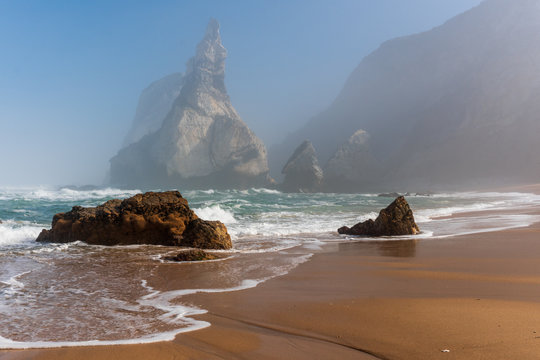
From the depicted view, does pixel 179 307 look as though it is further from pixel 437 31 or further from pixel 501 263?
pixel 437 31

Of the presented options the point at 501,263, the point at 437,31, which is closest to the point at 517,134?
the point at 437,31

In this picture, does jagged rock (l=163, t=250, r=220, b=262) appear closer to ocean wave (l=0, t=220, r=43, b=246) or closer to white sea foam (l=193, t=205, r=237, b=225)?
ocean wave (l=0, t=220, r=43, b=246)

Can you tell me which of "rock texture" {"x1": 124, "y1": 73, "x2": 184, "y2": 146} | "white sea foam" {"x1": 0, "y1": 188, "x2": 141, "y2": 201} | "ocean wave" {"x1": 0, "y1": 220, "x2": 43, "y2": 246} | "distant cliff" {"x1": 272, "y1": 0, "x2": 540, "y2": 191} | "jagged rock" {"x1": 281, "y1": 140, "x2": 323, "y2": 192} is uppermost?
"rock texture" {"x1": 124, "y1": 73, "x2": 184, "y2": 146}

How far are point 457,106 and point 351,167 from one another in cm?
2422

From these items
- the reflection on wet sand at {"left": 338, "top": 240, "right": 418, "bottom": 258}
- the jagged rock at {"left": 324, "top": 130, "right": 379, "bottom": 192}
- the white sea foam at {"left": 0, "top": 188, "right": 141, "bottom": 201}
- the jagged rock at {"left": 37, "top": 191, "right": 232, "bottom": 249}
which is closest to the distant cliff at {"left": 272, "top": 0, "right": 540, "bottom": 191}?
the jagged rock at {"left": 324, "top": 130, "right": 379, "bottom": 192}

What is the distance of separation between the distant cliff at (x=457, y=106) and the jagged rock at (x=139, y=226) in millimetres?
59075

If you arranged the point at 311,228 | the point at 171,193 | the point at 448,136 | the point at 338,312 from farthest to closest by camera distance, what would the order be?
the point at 448,136 < the point at 311,228 < the point at 171,193 < the point at 338,312

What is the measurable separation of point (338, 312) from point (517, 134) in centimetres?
6897

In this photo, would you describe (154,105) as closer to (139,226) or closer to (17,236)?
(17,236)

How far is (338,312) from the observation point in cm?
327

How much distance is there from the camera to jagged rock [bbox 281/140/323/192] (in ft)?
217

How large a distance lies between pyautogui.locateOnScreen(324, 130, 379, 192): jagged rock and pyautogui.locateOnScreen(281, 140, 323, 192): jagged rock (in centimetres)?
513

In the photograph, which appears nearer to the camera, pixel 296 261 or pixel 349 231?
pixel 296 261

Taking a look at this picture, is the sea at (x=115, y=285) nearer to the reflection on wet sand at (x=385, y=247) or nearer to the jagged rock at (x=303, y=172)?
the reflection on wet sand at (x=385, y=247)
